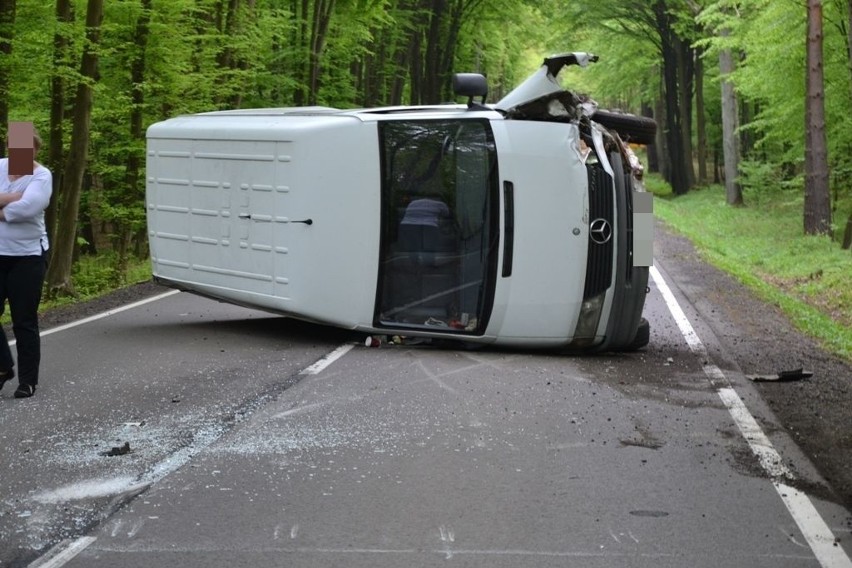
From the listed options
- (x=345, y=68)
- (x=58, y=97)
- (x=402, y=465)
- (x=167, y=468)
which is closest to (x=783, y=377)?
(x=402, y=465)

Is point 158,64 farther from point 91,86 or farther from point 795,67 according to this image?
point 795,67

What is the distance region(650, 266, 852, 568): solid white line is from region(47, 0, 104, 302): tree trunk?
38.1 ft

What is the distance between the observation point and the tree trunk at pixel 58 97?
18188mm

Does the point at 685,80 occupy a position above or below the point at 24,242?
above

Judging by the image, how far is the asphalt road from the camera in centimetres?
541

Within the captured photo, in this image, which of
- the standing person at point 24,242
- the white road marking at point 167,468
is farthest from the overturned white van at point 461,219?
the standing person at point 24,242

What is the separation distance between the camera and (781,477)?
6.74 metres

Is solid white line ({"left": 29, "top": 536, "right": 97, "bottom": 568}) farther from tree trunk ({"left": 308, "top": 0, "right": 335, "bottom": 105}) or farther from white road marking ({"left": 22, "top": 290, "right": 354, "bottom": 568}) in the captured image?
tree trunk ({"left": 308, "top": 0, "right": 335, "bottom": 105})

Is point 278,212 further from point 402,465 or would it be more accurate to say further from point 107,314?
point 402,465

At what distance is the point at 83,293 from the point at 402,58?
3037 centimetres

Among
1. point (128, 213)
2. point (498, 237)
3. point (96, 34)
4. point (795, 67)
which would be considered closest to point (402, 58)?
point (795, 67)

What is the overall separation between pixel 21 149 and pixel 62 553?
4529 millimetres

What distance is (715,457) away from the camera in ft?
23.7

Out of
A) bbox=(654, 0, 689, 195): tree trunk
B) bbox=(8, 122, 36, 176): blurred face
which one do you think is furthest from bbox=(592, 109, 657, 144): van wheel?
bbox=(654, 0, 689, 195): tree trunk
